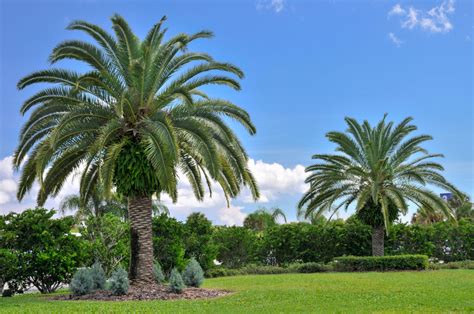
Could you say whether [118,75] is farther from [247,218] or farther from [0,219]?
[247,218]

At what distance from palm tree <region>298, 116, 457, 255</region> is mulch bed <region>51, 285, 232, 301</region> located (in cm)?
1371

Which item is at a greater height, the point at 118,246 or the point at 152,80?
the point at 152,80

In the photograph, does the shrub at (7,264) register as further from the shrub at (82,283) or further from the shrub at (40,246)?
the shrub at (82,283)

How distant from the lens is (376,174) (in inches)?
1151

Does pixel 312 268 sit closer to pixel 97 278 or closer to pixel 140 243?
pixel 140 243

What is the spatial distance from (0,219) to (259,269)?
14.5 metres

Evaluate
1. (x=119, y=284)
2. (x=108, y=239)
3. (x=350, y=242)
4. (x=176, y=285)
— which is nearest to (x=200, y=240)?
(x=108, y=239)

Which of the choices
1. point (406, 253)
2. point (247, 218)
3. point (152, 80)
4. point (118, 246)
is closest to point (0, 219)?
point (118, 246)

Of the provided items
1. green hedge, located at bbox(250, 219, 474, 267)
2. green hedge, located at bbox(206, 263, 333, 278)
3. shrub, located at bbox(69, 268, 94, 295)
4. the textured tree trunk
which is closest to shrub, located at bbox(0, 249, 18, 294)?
shrub, located at bbox(69, 268, 94, 295)

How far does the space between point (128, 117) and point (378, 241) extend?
17.3 metres

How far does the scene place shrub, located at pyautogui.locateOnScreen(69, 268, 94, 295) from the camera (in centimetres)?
1717

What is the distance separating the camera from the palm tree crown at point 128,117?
17438mm

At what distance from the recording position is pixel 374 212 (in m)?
29.3

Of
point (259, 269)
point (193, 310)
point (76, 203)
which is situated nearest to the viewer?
point (193, 310)
